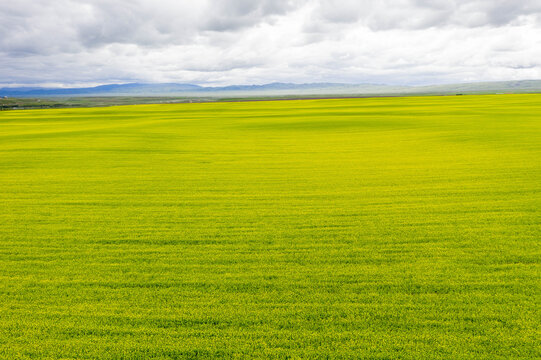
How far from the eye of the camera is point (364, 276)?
6980 mm

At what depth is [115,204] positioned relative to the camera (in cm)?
1186

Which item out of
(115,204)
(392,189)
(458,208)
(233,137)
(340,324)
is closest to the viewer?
(340,324)

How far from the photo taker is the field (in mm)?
5398

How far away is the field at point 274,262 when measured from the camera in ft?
17.7

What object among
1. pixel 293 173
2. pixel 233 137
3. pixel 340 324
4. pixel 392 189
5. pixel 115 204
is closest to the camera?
pixel 340 324

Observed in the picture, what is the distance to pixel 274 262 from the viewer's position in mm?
7625

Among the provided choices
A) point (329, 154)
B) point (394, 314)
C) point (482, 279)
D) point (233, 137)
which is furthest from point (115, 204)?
point (233, 137)

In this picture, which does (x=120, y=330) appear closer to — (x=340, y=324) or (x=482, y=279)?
(x=340, y=324)

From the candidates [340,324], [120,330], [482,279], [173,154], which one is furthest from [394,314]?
[173,154]

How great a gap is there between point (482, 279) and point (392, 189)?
20.8ft

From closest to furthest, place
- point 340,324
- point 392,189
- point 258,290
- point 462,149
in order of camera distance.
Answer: point 340,324 → point 258,290 → point 392,189 → point 462,149

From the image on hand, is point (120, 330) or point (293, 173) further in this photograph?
point (293, 173)

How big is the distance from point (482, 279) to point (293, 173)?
9758 mm

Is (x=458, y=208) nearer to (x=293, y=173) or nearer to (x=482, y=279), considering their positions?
(x=482, y=279)
